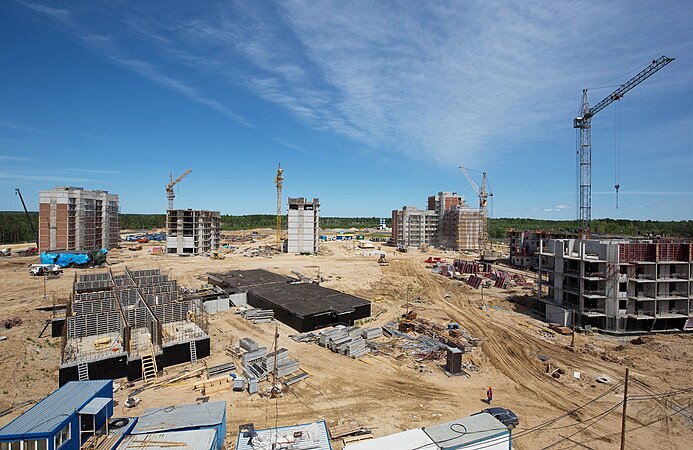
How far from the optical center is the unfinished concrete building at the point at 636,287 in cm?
3600

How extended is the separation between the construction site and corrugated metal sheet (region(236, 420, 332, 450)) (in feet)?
0.26

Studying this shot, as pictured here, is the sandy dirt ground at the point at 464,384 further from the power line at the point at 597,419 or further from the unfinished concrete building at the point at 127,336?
the unfinished concrete building at the point at 127,336

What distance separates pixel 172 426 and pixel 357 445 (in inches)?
299

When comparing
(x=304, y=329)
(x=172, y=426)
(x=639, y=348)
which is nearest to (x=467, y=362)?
(x=304, y=329)

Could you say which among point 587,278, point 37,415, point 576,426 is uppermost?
point 587,278

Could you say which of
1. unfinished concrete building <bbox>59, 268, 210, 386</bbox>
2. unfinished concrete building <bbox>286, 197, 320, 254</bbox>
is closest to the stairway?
unfinished concrete building <bbox>59, 268, 210, 386</bbox>

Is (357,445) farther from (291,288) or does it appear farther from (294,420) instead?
(291,288)

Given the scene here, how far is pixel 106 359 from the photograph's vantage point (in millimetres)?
23781

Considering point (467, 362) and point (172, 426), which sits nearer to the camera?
point (172, 426)

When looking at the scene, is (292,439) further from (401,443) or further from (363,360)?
(363,360)

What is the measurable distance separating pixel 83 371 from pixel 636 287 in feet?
154

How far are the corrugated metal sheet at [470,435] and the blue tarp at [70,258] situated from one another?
75.4 meters

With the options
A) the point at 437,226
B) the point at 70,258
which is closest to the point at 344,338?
the point at 70,258

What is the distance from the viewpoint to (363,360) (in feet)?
92.7
